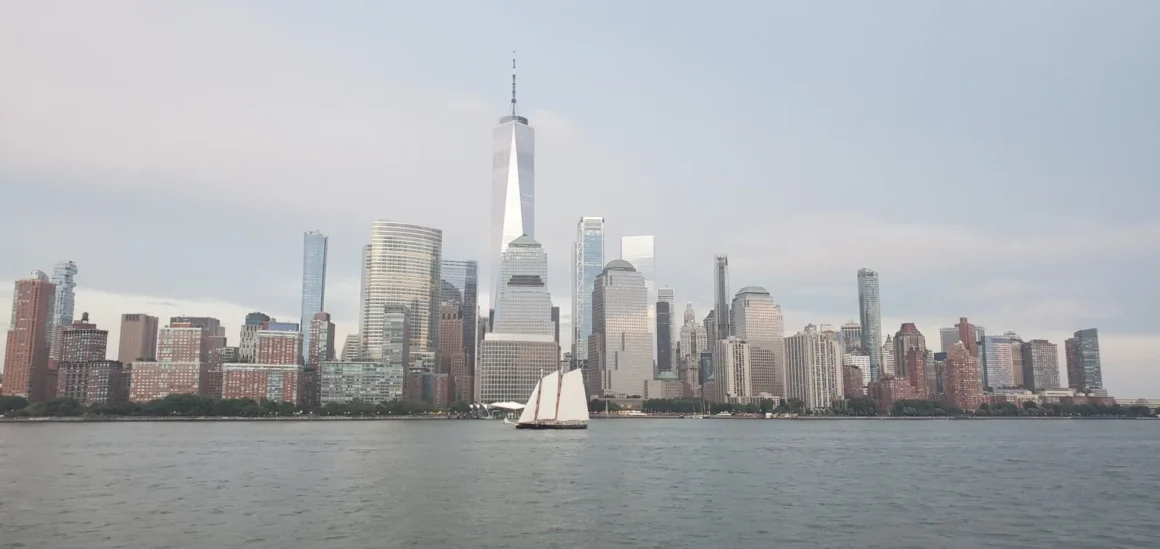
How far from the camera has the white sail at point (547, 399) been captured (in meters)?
179

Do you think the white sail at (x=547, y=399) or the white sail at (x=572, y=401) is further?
the white sail at (x=547, y=399)

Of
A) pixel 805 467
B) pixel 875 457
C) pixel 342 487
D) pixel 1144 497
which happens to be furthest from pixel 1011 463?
pixel 342 487

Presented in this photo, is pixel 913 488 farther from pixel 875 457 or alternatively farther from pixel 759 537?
pixel 875 457

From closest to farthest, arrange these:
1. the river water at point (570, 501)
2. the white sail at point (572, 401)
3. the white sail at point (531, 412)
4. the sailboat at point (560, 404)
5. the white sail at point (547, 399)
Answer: the river water at point (570, 501) < the sailboat at point (560, 404) < the white sail at point (572, 401) < the white sail at point (547, 399) < the white sail at point (531, 412)

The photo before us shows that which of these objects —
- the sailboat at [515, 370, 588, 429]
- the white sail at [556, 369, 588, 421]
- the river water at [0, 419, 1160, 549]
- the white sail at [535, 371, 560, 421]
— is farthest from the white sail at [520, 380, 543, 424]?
the river water at [0, 419, 1160, 549]

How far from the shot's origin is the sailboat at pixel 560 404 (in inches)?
7003

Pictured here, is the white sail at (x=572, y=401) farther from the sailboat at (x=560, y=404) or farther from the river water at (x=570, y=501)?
the river water at (x=570, y=501)

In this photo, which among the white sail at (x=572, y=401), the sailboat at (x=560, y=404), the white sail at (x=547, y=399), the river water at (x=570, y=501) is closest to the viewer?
the river water at (x=570, y=501)

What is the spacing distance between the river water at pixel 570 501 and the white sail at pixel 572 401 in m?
75.9

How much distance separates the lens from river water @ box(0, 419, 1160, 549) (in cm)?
4312

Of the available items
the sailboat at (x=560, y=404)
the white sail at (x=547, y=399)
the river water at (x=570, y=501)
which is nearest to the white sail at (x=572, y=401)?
the sailboat at (x=560, y=404)

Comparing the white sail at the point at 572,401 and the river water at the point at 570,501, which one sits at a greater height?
the white sail at the point at 572,401

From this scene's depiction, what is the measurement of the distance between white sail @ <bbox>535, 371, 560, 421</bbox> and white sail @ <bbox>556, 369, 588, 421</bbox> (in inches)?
69.7

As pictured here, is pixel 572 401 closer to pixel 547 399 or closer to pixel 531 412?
pixel 547 399
